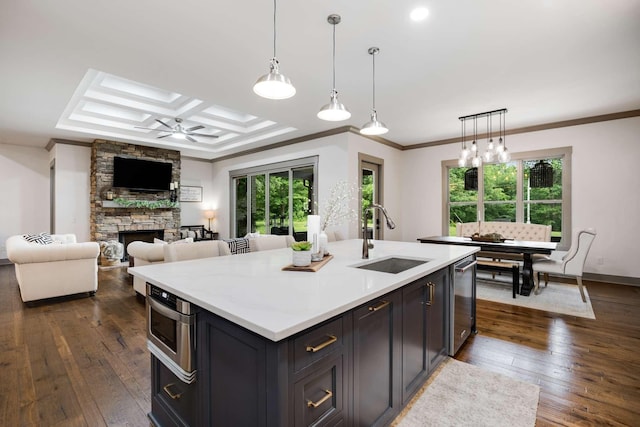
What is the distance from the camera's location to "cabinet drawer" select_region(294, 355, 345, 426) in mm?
1114

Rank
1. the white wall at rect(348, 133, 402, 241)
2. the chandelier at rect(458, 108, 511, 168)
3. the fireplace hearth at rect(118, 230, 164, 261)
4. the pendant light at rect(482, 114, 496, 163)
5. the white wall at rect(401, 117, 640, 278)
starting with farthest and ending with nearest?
the fireplace hearth at rect(118, 230, 164, 261), the white wall at rect(348, 133, 402, 241), the white wall at rect(401, 117, 640, 278), the pendant light at rect(482, 114, 496, 163), the chandelier at rect(458, 108, 511, 168)

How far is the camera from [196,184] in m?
8.94

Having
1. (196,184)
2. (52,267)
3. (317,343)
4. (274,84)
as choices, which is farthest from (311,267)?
(196,184)

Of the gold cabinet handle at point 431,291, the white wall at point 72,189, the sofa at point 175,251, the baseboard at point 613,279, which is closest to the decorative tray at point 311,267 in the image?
the gold cabinet handle at point 431,291

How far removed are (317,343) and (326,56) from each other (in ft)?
9.22

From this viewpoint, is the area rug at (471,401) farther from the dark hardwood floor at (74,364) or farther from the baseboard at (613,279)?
the baseboard at (613,279)

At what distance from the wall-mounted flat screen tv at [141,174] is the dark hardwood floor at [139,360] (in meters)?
3.52

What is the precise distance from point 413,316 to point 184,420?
139cm

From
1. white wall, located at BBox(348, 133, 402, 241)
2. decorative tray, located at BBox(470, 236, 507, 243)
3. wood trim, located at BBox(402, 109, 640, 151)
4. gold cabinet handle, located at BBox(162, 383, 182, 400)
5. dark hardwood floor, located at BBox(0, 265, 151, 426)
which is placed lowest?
dark hardwood floor, located at BBox(0, 265, 151, 426)

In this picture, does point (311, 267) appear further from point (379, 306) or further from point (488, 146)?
point (488, 146)

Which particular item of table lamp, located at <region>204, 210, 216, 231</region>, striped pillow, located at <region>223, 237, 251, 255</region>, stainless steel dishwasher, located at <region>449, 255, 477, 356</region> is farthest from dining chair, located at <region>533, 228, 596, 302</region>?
table lamp, located at <region>204, 210, 216, 231</region>

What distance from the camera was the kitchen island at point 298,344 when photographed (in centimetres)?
108

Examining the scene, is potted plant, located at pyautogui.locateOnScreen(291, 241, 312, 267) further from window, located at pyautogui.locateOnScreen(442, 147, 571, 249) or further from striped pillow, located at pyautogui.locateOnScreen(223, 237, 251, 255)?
window, located at pyautogui.locateOnScreen(442, 147, 571, 249)

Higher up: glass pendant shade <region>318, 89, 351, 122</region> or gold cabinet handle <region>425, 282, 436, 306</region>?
glass pendant shade <region>318, 89, 351, 122</region>
